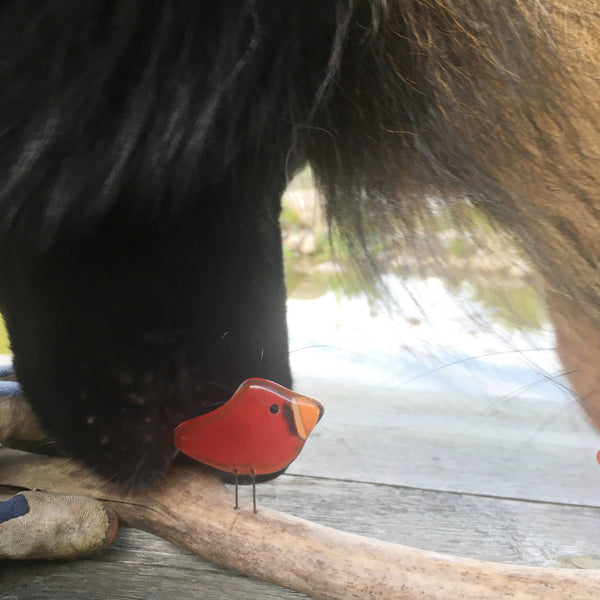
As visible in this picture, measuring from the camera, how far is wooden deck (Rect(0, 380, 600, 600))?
36 cm

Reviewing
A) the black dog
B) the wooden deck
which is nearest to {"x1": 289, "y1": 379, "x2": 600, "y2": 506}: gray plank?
the wooden deck

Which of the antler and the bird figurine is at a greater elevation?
the bird figurine

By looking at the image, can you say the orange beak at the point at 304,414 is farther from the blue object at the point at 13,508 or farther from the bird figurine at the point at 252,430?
the blue object at the point at 13,508

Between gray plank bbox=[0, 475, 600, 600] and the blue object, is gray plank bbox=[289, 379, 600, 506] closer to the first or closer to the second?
gray plank bbox=[0, 475, 600, 600]

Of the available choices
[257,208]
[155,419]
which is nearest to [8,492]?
[155,419]

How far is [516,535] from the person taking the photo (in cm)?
42

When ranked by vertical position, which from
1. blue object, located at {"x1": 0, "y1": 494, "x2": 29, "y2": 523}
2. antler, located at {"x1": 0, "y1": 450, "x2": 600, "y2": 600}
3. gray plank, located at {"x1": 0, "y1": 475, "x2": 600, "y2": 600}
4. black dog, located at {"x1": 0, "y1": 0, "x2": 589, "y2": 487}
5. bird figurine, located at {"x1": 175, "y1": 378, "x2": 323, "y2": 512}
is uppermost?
black dog, located at {"x1": 0, "y1": 0, "x2": 589, "y2": 487}

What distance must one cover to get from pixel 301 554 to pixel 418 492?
0.56ft

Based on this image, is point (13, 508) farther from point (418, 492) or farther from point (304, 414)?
point (418, 492)

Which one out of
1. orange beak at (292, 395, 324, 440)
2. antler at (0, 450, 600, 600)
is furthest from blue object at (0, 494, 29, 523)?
orange beak at (292, 395, 324, 440)

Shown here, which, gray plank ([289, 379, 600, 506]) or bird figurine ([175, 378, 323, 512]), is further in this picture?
gray plank ([289, 379, 600, 506])

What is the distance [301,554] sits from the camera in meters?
0.32

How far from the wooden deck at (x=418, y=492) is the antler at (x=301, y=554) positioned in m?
0.03

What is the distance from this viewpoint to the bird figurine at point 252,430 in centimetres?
33
